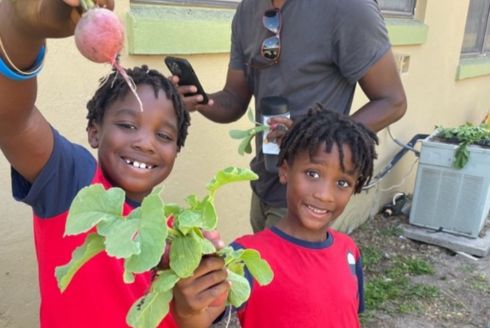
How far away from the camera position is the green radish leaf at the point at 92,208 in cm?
88

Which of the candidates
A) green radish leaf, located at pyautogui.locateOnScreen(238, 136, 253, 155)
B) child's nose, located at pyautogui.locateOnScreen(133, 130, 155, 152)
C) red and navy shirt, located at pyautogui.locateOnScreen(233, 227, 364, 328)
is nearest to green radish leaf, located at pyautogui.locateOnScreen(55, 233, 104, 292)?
child's nose, located at pyautogui.locateOnScreen(133, 130, 155, 152)

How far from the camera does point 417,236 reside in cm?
488

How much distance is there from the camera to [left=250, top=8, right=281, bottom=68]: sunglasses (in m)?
2.10

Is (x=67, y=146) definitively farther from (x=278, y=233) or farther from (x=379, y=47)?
(x=379, y=47)

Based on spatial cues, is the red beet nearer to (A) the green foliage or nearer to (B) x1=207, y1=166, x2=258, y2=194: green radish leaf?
(B) x1=207, y1=166, x2=258, y2=194: green radish leaf

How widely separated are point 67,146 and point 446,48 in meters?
5.46

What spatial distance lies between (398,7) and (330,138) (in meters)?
3.93

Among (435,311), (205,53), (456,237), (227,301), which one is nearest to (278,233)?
(227,301)

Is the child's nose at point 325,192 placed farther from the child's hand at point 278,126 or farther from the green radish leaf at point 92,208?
the green radish leaf at point 92,208

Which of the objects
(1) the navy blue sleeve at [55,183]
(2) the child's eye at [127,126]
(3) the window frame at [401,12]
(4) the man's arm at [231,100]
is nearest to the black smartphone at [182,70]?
(4) the man's arm at [231,100]

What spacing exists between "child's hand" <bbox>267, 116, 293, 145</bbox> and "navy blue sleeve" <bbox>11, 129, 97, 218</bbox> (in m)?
0.85

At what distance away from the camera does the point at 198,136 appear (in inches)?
122

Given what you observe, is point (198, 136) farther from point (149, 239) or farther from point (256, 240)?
point (149, 239)

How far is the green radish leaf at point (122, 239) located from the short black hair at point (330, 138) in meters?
0.99
